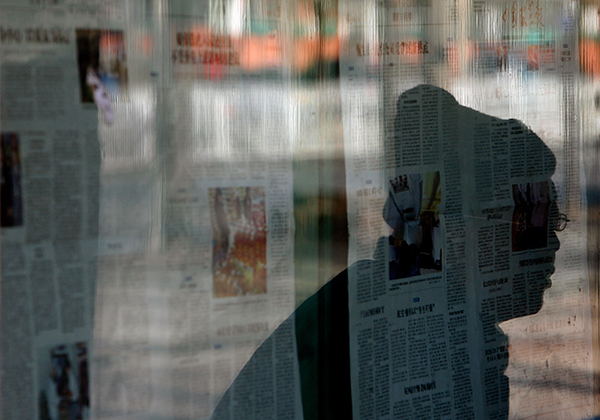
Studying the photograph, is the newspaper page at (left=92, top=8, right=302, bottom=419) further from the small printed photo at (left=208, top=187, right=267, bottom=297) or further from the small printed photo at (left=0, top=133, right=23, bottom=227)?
the small printed photo at (left=0, top=133, right=23, bottom=227)

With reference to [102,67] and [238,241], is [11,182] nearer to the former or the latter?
[102,67]

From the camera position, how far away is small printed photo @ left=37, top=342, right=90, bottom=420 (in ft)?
2.29

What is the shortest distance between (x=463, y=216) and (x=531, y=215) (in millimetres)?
182

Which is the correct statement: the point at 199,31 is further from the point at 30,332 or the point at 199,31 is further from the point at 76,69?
the point at 30,332

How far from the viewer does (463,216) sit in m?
0.98

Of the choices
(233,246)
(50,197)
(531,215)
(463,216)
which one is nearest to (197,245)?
(233,246)

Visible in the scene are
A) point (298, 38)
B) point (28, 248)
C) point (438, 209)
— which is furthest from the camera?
point (438, 209)

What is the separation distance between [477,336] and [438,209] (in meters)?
0.28

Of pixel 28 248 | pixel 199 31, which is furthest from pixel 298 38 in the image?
pixel 28 248

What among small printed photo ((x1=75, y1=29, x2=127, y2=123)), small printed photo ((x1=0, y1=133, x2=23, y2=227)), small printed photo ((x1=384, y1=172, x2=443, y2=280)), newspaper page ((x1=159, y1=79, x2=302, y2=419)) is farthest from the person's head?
small printed photo ((x1=0, y1=133, x2=23, y2=227))

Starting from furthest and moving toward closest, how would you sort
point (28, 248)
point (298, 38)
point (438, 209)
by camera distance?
point (438, 209)
point (298, 38)
point (28, 248)

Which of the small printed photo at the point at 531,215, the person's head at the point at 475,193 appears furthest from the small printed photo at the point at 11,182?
the small printed photo at the point at 531,215

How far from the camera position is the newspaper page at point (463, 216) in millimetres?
896

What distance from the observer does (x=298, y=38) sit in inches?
32.5
